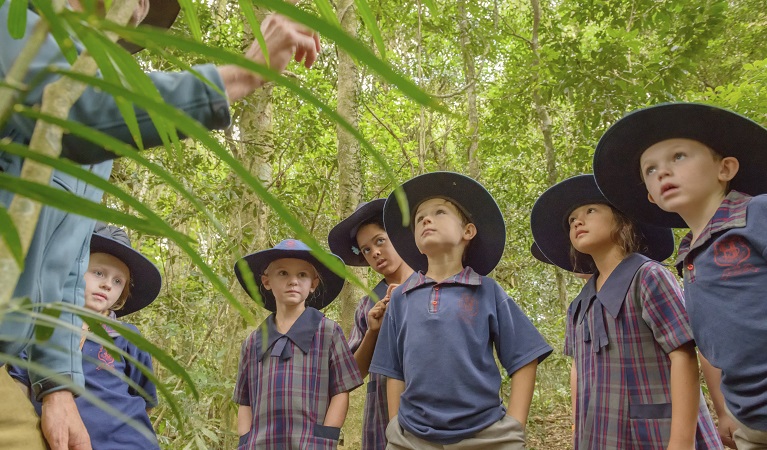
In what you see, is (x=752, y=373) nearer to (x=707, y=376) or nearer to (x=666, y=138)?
(x=707, y=376)

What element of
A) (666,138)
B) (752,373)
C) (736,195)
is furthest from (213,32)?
(752,373)

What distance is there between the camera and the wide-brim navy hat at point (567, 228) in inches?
103

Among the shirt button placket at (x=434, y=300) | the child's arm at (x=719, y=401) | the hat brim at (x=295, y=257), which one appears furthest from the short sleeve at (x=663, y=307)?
the hat brim at (x=295, y=257)

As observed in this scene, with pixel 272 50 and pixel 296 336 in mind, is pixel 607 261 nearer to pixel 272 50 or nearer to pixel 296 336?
pixel 296 336

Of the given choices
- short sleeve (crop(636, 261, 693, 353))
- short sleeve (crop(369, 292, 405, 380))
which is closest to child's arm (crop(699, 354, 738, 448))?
short sleeve (crop(636, 261, 693, 353))

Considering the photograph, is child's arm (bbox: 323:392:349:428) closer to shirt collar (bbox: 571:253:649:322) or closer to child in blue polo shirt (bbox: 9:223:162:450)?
child in blue polo shirt (bbox: 9:223:162:450)

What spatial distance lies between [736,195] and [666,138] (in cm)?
33

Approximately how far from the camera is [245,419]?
2861mm

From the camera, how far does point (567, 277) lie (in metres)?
7.41

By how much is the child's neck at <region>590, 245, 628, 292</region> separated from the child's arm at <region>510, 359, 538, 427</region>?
410mm

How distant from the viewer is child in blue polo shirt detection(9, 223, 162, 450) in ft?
7.93

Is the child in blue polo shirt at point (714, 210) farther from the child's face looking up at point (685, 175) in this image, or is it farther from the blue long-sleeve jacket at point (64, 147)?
the blue long-sleeve jacket at point (64, 147)

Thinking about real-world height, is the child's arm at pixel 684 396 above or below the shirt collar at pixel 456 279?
below

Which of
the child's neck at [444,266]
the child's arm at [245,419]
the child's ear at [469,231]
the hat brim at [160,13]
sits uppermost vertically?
the hat brim at [160,13]
